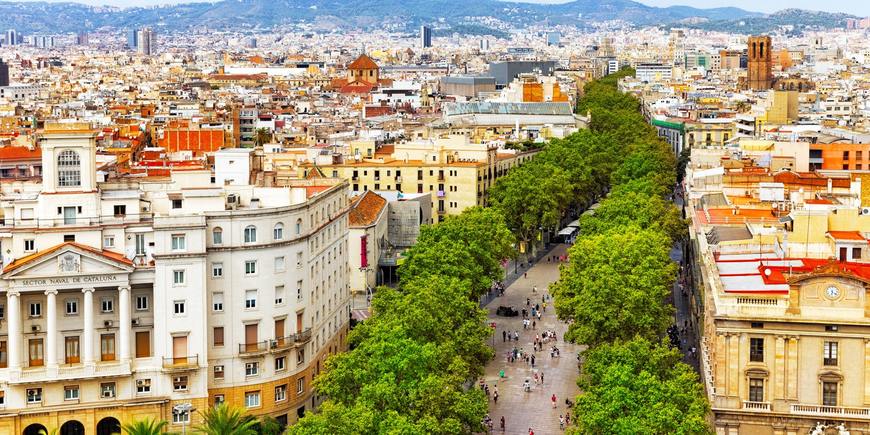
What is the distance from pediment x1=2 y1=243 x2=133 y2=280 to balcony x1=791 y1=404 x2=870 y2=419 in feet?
90.8

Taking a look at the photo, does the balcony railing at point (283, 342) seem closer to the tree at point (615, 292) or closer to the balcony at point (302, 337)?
the balcony at point (302, 337)

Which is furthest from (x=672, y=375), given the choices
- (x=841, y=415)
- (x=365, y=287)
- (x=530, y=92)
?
(x=530, y=92)

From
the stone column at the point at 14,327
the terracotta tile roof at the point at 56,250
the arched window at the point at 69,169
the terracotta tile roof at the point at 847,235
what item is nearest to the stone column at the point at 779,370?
the terracotta tile roof at the point at 847,235

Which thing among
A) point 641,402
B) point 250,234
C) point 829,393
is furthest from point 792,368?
point 250,234

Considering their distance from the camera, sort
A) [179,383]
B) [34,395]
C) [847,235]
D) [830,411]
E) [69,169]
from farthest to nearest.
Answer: [69,169], [847,235], [179,383], [34,395], [830,411]

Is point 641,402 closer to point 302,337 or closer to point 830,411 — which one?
point 830,411

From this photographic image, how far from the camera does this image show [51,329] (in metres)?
58.0

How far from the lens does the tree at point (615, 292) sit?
65062mm

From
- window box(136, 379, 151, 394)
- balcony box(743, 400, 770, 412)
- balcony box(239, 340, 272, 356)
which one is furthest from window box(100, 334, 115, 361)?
balcony box(743, 400, 770, 412)

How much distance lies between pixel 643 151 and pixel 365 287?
191 ft

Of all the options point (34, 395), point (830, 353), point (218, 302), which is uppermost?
point (218, 302)

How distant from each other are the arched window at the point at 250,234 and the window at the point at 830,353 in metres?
24.8

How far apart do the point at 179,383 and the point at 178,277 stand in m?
4.55

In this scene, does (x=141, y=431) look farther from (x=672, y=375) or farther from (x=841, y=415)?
(x=841, y=415)
